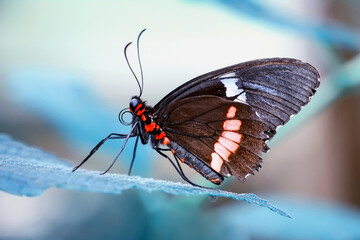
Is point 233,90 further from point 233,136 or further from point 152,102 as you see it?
point 152,102

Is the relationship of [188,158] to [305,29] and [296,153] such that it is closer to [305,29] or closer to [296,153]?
[305,29]

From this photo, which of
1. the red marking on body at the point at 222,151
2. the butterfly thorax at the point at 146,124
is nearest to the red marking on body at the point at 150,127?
the butterfly thorax at the point at 146,124

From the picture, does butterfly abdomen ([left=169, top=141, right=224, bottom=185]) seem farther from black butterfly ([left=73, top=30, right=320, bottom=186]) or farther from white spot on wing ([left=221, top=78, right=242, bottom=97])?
white spot on wing ([left=221, top=78, right=242, bottom=97])

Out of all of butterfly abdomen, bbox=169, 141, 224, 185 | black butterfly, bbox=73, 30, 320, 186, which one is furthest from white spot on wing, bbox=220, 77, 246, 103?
butterfly abdomen, bbox=169, 141, 224, 185

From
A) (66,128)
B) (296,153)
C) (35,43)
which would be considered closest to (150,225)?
(66,128)

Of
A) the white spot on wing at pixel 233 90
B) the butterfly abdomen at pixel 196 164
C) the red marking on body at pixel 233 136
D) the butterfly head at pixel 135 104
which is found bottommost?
the butterfly abdomen at pixel 196 164

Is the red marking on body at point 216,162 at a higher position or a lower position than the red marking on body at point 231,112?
lower

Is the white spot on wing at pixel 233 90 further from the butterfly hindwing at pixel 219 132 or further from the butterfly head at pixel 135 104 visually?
the butterfly head at pixel 135 104

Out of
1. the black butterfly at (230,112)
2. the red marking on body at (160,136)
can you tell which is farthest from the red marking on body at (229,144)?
the red marking on body at (160,136)
